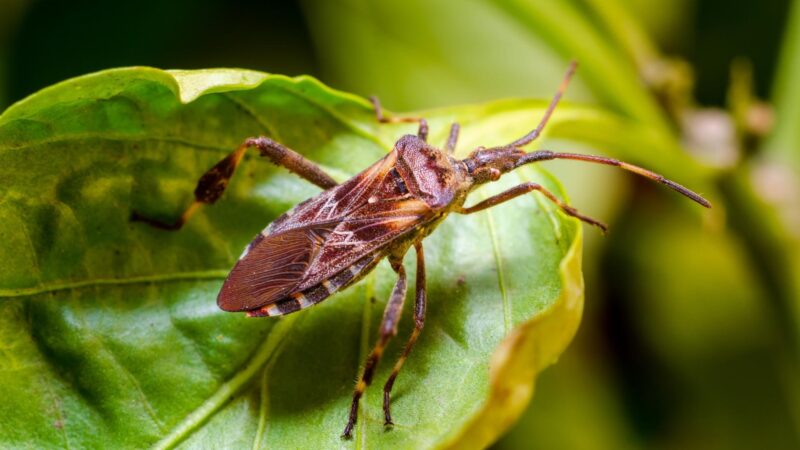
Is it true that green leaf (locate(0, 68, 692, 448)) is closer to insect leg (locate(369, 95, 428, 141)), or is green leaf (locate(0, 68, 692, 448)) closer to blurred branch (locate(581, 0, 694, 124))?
insect leg (locate(369, 95, 428, 141))

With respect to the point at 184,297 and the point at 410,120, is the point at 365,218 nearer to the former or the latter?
the point at 410,120

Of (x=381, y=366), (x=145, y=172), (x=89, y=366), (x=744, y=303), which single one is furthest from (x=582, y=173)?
(x=89, y=366)

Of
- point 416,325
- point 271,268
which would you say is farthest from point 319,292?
point 416,325

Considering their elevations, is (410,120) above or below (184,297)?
above

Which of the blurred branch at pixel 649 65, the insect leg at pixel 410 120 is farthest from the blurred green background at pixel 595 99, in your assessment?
the insect leg at pixel 410 120

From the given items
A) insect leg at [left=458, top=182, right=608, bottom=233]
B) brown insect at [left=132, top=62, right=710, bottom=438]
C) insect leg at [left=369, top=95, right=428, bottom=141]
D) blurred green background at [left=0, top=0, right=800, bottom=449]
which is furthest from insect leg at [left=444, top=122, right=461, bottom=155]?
blurred green background at [left=0, top=0, right=800, bottom=449]

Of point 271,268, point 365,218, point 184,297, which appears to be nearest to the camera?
point 184,297
